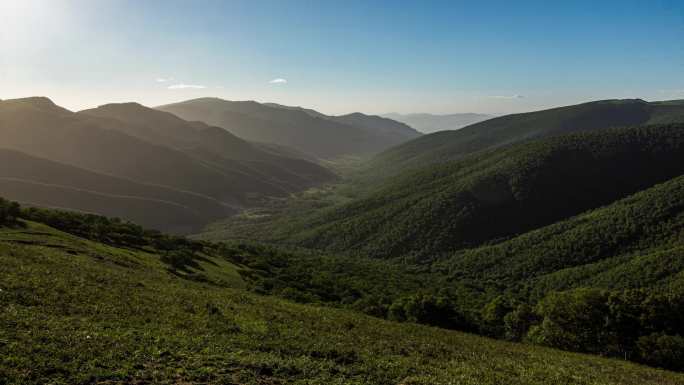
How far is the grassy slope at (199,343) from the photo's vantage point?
1992cm

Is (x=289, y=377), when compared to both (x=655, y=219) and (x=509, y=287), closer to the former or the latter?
(x=509, y=287)

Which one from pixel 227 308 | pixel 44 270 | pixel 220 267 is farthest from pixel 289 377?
pixel 220 267

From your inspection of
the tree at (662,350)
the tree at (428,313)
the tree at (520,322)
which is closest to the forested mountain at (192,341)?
the tree at (662,350)

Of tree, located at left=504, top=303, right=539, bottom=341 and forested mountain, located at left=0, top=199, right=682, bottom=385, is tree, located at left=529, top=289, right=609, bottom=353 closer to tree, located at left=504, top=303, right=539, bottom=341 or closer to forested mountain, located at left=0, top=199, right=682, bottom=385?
forested mountain, located at left=0, top=199, right=682, bottom=385

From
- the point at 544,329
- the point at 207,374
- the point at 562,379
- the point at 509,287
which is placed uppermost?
the point at 207,374

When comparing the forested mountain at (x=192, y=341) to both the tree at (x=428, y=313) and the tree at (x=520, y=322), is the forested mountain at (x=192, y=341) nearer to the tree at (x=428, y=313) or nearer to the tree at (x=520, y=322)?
the tree at (x=428, y=313)

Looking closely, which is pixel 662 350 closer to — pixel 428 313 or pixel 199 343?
pixel 428 313

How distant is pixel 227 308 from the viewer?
125 feet

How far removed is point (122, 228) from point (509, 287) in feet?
405

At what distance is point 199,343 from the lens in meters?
25.5

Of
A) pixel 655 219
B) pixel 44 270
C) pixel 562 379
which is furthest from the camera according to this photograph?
pixel 655 219

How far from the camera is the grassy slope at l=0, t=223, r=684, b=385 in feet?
65.4

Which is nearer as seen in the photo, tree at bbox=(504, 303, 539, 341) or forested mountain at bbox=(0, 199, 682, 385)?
forested mountain at bbox=(0, 199, 682, 385)

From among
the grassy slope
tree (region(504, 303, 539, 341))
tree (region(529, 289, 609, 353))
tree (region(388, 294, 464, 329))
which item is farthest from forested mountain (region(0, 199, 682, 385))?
tree (region(504, 303, 539, 341))
